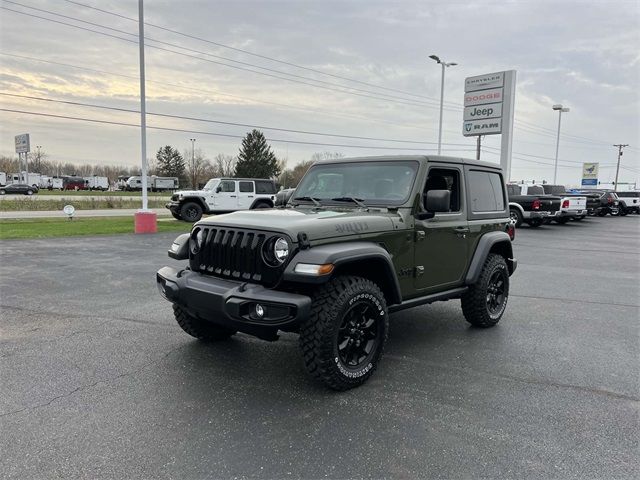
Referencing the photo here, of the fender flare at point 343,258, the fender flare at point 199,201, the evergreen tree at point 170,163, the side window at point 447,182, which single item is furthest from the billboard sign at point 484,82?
the evergreen tree at point 170,163

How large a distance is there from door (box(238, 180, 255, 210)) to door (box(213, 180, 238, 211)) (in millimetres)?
175

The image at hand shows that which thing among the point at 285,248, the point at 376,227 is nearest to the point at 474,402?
the point at 376,227

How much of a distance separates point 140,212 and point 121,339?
10.7 metres

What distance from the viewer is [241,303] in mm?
3199

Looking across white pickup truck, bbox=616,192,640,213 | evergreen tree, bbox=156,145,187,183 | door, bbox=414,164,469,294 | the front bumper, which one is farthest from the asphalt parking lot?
evergreen tree, bbox=156,145,187,183

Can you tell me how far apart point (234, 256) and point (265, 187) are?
1714cm

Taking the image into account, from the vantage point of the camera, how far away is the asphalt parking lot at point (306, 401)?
2.63 m

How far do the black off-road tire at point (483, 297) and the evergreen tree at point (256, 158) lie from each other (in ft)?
227

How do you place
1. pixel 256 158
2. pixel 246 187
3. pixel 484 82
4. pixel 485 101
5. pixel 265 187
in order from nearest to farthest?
pixel 246 187
pixel 265 187
pixel 484 82
pixel 485 101
pixel 256 158

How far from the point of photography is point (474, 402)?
3.39 m

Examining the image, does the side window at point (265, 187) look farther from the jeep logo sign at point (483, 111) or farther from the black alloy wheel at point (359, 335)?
the black alloy wheel at point (359, 335)

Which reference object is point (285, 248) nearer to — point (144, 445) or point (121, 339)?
point (144, 445)

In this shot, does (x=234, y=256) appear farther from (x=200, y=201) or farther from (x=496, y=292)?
(x=200, y=201)

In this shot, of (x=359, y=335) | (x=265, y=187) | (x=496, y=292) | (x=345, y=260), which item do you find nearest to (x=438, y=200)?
(x=345, y=260)
